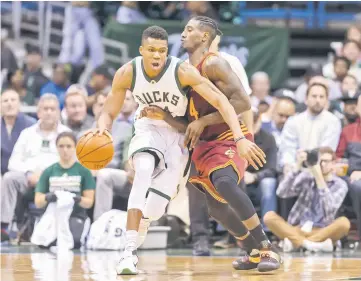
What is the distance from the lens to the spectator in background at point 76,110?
11.3 meters

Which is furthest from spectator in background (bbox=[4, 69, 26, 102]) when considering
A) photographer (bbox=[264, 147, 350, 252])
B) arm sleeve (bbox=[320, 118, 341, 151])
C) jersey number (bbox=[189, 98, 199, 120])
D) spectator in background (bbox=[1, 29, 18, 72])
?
jersey number (bbox=[189, 98, 199, 120])

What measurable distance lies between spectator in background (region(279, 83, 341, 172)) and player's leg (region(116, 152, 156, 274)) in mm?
3767

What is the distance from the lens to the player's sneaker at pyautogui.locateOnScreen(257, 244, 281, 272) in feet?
23.1

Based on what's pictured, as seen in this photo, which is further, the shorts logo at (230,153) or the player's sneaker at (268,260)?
the shorts logo at (230,153)

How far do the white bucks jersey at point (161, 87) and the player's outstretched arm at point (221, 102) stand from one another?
0.20ft

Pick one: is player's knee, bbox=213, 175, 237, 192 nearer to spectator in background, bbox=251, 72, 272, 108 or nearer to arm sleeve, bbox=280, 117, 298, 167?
arm sleeve, bbox=280, 117, 298, 167

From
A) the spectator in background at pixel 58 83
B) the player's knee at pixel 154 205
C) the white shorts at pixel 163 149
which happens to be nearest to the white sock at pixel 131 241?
the player's knee at pixel 154 205

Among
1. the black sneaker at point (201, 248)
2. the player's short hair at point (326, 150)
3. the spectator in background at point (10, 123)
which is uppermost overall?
the spectator in background at point (10, 123)

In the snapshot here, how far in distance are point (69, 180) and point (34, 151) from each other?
2.68 ft

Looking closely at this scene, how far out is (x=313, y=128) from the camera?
1057 centimetres

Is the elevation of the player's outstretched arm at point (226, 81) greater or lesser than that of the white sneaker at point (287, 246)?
greater

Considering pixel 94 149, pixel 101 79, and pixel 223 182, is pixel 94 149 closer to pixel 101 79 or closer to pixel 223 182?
pixel 223 182

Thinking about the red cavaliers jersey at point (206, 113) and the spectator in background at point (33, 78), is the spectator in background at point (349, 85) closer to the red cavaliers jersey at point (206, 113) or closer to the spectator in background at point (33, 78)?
the spectator in background at point (33, 78)

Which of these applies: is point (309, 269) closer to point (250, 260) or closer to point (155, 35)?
point (250, 260)
